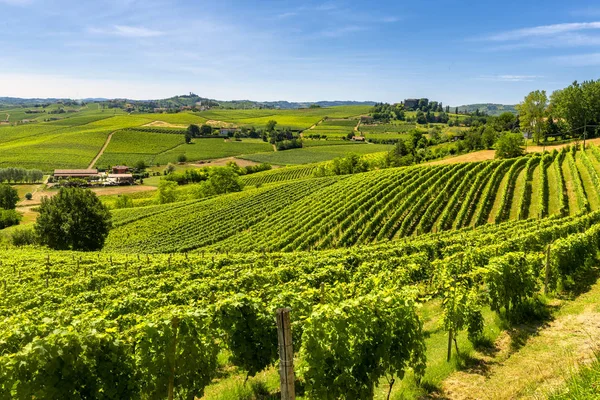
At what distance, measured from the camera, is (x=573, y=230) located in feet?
67.5

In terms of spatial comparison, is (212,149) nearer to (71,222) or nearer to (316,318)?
(71,222)

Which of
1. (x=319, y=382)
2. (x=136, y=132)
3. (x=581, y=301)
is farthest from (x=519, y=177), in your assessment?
(x=136, y=132)

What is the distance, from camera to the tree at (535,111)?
76688 mm

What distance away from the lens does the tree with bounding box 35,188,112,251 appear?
132 ft

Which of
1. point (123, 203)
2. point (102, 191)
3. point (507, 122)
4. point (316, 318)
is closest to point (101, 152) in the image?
point (102, 191)

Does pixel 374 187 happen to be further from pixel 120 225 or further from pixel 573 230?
pixel 120 225

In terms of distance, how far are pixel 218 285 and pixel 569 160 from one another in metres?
51.5

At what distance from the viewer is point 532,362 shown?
7.92 metres

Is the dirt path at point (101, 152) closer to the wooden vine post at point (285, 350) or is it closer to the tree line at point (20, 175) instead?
the tree line at point (20, 175)

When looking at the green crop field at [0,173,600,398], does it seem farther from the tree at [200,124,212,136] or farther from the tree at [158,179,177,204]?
the tree at [200,124,212,136]

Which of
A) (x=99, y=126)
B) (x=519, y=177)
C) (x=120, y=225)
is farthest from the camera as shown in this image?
(x=99, y=126)

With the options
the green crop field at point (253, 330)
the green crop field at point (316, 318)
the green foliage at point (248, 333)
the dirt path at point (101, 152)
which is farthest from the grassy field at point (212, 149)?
the green foliage at point (248, 333)

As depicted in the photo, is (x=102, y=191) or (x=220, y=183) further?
(x=102, y=191)

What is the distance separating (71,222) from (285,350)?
42735mm
